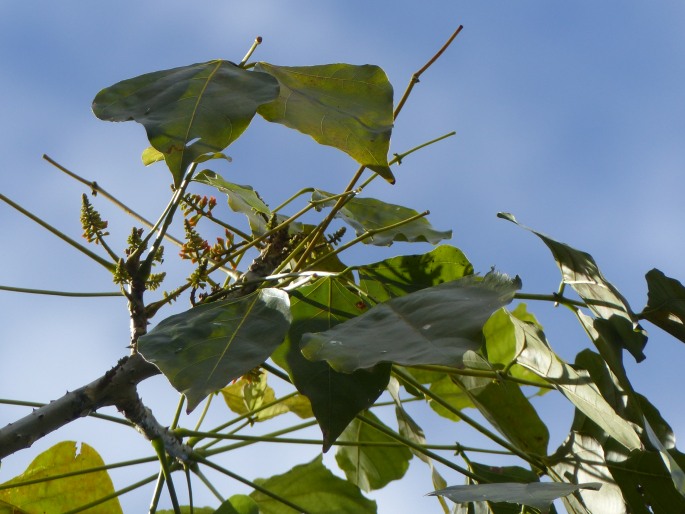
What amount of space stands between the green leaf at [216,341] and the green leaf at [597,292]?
38cm

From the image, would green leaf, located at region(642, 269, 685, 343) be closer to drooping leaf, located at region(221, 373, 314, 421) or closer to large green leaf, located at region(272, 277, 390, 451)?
large green leaf, located at region(272, 277, 390, 451)

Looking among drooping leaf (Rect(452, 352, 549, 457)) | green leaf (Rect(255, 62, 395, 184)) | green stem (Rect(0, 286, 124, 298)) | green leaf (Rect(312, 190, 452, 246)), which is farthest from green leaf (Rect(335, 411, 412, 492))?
green leaf (Rect(255, 62, 395, 184))

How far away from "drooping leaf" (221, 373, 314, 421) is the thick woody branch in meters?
0.51

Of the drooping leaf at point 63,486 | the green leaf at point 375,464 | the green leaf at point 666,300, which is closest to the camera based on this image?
the green leaf at point 666,300

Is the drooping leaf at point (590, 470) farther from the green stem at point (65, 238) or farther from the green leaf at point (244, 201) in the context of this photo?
the green stem at point (65, 238)

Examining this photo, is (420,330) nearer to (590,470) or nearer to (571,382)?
(571,382)

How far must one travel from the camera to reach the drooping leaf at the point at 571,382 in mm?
1050

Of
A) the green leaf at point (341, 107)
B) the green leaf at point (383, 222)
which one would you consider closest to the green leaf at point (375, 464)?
the green leaf at point (383, 222)

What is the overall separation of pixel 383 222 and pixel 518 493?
596 mm

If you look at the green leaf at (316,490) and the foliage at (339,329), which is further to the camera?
the green leaf at (316,490)

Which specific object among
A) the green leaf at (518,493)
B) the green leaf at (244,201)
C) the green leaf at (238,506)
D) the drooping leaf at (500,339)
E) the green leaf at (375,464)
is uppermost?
the green leaf at (244,201)

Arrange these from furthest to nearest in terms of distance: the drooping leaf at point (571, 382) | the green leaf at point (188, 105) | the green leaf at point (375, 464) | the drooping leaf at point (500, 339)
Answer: the green leaf at point (375, 464) < the drooping leaf at point (500, 339) < the drooping leaf at point (571, 382) < the green leaf at point (188, 105)

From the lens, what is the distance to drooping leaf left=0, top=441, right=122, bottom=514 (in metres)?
1.40

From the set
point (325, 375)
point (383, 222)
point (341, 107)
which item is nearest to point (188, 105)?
point (341, 107)
